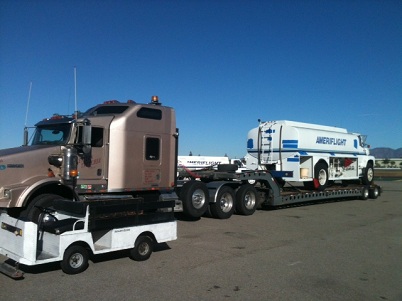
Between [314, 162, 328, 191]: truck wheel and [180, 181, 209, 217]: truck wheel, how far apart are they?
730 centimetres

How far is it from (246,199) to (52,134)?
7.48 metres

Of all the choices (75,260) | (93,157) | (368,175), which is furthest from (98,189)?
(368,175)

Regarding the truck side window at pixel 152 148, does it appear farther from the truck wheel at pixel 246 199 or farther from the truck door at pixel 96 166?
the truck wheel at pixel 246 199

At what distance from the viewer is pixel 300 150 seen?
1692 cm

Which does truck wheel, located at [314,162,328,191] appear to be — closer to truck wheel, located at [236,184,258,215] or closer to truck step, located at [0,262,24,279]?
truck wheel, located at [236,184,258,215]

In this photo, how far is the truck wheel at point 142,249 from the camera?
747 centimetres

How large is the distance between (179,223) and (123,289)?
639 cm

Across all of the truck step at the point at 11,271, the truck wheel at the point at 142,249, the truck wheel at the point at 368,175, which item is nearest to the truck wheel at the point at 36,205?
the truck step at the point at 11,271

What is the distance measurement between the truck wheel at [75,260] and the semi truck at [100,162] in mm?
1353

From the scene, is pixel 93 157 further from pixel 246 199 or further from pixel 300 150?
pixel 300 150

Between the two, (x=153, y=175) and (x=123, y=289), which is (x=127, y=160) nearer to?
(x=153, y=175)

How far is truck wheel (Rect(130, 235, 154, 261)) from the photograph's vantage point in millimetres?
7473

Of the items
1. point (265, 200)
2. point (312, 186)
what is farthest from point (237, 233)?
point (312, 186)

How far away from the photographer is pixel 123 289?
5801 millimetres
